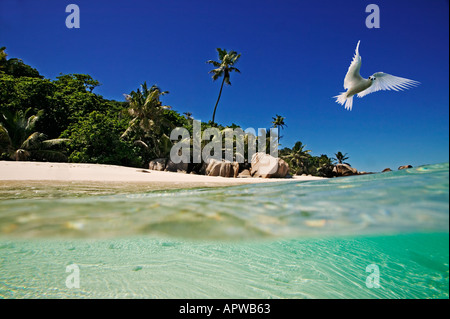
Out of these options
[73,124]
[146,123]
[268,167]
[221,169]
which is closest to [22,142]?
[73,124]

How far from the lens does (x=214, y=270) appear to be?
146 inches

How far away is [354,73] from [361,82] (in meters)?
0.47

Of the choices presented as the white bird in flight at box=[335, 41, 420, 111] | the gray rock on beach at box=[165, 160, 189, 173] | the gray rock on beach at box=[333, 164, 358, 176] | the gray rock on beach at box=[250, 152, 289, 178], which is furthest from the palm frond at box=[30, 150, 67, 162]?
the gray rock on beach at box=[333, 164, 358, 176]

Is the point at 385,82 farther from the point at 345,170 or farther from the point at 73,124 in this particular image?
the point at 345,170

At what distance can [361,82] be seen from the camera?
8086 millimetres

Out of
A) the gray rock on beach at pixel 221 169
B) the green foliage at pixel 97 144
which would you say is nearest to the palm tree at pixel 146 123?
the green foliage at pixel 97 144

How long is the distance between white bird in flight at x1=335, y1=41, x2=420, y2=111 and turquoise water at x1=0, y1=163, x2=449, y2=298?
5.17 metres

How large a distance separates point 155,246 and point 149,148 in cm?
2255

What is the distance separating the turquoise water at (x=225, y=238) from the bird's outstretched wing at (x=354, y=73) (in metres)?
5.16

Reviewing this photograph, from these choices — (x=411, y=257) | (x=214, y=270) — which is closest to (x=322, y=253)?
(x=214, y=270)

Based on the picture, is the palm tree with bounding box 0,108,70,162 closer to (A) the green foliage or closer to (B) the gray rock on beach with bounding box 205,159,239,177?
(A) the green foliage

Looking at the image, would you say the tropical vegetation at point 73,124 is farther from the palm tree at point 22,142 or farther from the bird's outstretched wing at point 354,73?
the bird's outstretched wing at point 354,73
